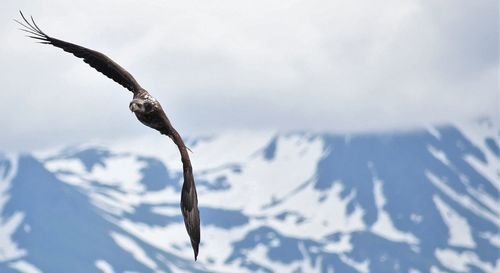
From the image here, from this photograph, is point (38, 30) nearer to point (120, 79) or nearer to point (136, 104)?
point (120, 79)

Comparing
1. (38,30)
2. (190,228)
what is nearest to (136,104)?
(190,228)

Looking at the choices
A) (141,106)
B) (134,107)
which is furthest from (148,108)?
(134,107)

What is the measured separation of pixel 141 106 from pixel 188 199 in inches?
122

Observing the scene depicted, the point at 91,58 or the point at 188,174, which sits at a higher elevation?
the point at 91,58

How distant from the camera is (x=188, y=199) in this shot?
1676 inches

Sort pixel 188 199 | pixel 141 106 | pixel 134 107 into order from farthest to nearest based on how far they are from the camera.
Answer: pixel 141 106, pixel 134 107, pixel 188 199

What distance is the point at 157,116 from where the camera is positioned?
4375cm

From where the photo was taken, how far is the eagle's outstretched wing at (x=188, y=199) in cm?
4109

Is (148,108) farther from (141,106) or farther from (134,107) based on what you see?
(134,107)

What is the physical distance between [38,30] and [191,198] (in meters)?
10.1

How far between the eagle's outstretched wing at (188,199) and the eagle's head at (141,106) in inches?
17.5

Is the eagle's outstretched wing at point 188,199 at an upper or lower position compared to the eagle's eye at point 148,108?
lower

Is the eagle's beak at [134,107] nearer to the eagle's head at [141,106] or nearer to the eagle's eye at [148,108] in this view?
the eagle's head at [141,106]

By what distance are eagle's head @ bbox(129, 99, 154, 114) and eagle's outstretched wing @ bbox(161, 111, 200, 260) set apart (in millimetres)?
445
